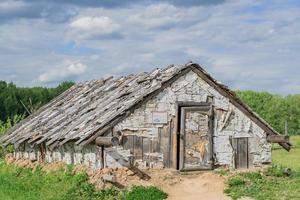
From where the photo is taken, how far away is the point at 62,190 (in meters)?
18.5

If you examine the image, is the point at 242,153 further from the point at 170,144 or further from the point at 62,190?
the point at 62,190

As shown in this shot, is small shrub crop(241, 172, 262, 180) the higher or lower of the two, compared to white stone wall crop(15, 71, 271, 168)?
lower

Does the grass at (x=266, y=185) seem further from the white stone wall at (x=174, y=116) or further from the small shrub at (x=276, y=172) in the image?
the white stone wall at (x=174, y=116)

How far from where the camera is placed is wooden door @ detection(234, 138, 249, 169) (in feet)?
71.5

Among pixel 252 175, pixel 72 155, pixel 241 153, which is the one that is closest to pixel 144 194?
pixel 72 155

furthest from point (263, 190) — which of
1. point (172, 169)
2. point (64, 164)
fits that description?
point (64, 164)

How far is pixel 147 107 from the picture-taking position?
20.4 m

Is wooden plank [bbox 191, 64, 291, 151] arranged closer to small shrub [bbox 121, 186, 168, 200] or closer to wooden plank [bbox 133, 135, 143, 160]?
wooden plank [bbox 133, 135, 143, 160]

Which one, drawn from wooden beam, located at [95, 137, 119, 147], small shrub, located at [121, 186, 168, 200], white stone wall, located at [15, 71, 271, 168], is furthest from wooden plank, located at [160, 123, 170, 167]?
small shrub, located at [121, 186, 168, 200]

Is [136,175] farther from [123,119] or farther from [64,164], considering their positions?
[64,164]

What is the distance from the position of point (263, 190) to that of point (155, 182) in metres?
3.21

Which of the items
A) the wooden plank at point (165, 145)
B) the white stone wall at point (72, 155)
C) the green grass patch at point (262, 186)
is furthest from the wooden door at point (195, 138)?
the white stone wall at point (72, 155)

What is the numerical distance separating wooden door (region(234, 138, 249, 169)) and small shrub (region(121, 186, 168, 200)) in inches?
166

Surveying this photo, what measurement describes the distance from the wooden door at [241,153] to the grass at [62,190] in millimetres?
4273
